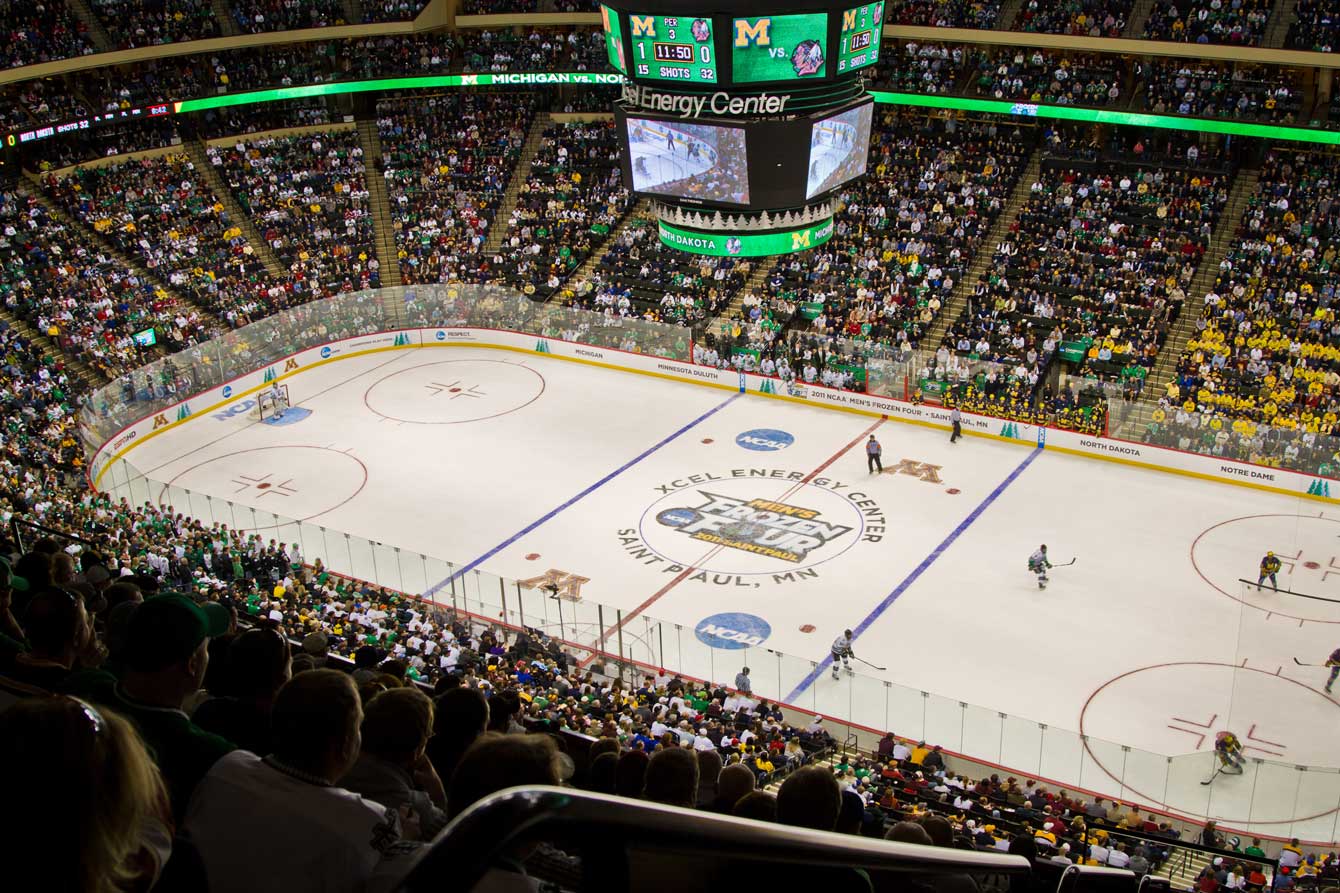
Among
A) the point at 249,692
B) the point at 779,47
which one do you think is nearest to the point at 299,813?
the point at 249,692

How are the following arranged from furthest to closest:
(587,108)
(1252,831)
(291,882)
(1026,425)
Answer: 1. (587,108)
2. (1026,425)
3. (1252,831)
4. (291,882)

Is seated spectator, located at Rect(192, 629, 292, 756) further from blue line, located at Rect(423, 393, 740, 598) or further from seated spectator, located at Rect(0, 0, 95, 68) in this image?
seated spectator, located at Rect(0, 0, 95, 68)

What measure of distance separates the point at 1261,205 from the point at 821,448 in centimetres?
1509

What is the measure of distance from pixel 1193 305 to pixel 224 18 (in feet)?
114

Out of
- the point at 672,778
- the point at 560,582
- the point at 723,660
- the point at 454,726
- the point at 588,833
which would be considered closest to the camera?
the point at 588,833

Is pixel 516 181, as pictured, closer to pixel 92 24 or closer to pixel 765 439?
pixel 92 24

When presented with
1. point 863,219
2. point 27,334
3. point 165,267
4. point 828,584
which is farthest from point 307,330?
point 828,584

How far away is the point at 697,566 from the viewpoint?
1059 inches

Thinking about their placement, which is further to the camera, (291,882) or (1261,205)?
(1261,205)

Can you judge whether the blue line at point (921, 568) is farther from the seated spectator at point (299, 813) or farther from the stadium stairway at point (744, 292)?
the seated spectator at point (299, 813)

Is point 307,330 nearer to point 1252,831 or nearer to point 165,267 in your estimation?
point 165,267

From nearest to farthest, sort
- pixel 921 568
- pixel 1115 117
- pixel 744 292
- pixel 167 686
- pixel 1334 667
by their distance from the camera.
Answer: pixel 167 686, pixel 1334 667, pixel 921 568, pixel 1115 117, pixel 744 292

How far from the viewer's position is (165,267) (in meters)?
40.3

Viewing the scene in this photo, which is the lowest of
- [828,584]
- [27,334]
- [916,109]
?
[828,584]
